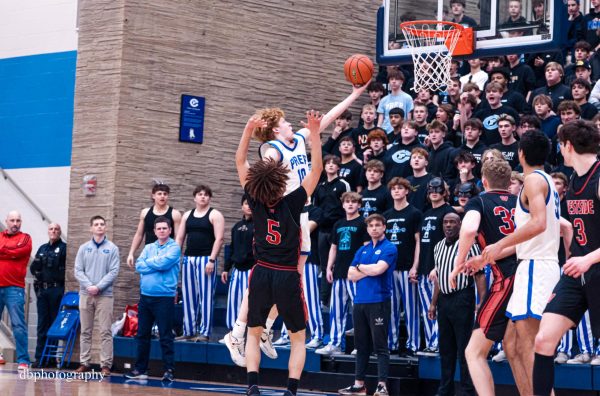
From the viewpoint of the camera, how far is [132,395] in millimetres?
9867

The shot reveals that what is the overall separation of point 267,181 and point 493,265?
6.48 feet

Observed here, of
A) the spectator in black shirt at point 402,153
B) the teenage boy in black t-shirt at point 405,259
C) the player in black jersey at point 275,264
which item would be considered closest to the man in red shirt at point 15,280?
the spectator in black shirt at point 402,153

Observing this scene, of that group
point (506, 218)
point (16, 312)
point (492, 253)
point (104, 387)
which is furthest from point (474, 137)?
point (16, 312)

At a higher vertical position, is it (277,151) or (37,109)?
(37,109)

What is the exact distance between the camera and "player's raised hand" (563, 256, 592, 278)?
692 cm

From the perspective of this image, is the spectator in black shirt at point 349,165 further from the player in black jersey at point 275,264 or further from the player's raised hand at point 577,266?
the player's raised hand at point 577,266

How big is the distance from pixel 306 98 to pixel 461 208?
620cm

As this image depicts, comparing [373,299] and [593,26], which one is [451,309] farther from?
[593,26]

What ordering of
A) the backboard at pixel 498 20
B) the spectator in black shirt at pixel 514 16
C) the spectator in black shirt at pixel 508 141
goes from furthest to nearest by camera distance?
the spectator in black shirt at pixel 514 16
the backboard at pixel 498 20
the spectator in black shirt at pixel 508 141

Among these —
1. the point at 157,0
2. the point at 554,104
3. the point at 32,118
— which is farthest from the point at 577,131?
the point at 32,118

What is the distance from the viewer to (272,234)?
847cm

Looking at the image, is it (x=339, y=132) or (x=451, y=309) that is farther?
(x=339, y=132)

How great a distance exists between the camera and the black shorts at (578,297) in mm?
6953

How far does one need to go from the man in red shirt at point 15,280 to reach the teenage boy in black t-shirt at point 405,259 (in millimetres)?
5738
